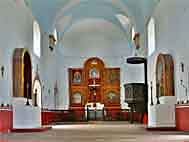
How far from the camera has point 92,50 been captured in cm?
2867

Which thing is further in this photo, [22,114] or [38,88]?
[38,88]

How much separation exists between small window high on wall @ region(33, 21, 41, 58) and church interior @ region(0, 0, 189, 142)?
0.16 feet

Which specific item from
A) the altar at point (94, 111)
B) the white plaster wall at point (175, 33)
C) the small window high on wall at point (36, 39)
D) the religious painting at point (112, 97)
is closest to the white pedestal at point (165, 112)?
the white plaster wall at point (175, 33)

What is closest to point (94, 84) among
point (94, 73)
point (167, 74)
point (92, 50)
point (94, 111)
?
point (94, 73)

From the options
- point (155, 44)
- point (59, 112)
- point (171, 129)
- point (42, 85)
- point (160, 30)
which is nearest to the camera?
point (171, 129)

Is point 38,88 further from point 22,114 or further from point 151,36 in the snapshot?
point 151,36

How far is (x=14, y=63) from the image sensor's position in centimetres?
1402

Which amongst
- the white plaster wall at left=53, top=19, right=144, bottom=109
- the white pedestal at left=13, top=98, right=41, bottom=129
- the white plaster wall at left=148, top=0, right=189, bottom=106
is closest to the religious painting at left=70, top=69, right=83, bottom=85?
the white plaster wall at left=53, top=19, right=144, bottom=109

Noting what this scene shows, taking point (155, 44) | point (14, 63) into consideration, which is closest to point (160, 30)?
point (155, 44)

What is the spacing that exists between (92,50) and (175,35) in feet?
51.4

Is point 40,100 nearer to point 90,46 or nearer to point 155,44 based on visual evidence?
point 155,44

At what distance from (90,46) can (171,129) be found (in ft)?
52.5

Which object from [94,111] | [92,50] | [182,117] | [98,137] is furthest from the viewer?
[92,50]

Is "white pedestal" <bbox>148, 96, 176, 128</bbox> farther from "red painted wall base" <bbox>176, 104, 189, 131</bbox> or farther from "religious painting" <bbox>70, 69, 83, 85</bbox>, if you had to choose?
"religious painting" <bbox>70, 69, 83, 85</bbox>
